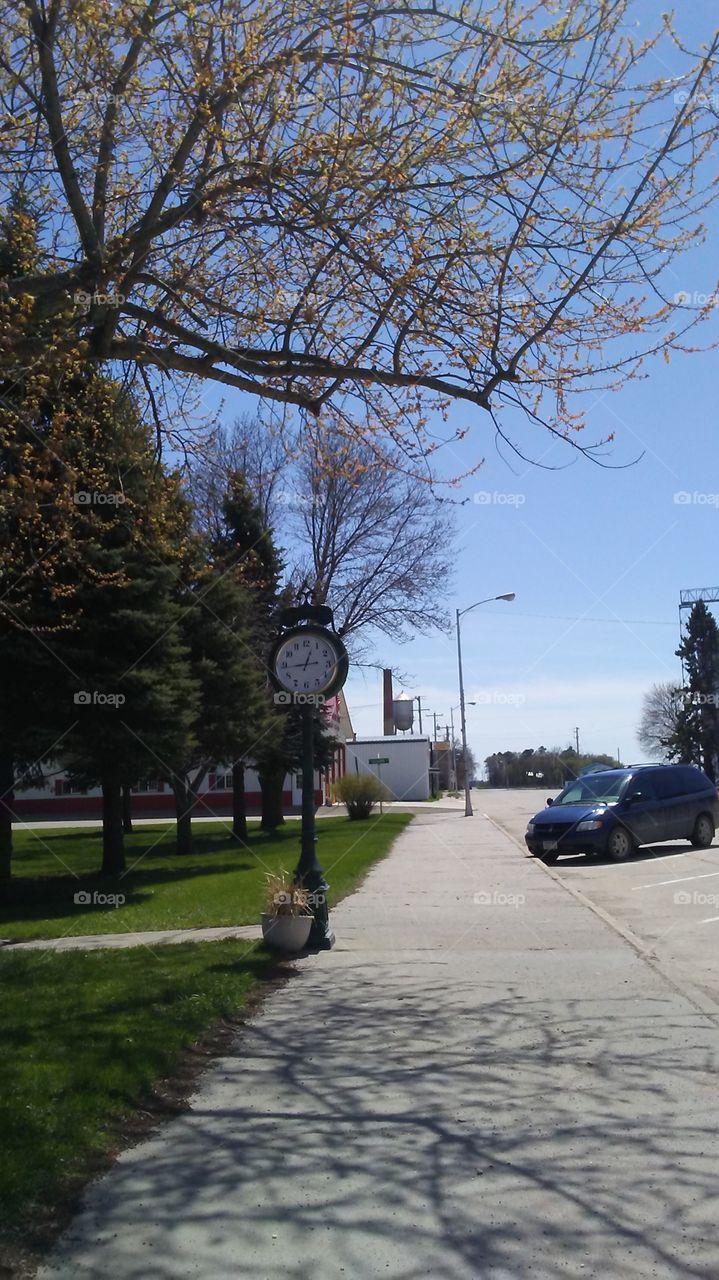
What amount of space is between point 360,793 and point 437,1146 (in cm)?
3943

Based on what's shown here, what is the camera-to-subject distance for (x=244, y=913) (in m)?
15.0

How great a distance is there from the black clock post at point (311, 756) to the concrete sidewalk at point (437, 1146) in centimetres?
124

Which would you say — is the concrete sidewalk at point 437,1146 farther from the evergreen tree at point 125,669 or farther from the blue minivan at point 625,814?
the blue minivan at point 625,814

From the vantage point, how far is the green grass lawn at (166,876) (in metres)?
15.8

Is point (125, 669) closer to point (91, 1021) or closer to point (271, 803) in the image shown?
point (91, 1021)

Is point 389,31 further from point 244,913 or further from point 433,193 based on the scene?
point 244,913

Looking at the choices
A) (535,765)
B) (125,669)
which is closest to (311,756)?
(125,669)

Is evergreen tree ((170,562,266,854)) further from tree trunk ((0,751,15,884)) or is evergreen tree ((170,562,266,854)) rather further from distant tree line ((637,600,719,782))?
distant tree line ((637,600,719,782))

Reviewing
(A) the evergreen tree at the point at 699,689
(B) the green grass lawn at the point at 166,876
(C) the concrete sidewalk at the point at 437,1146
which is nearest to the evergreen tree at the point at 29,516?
(B) the green grass lawn at the point at 166,876

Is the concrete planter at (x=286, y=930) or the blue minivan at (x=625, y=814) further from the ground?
the blue minivan at (x=625, y=814)

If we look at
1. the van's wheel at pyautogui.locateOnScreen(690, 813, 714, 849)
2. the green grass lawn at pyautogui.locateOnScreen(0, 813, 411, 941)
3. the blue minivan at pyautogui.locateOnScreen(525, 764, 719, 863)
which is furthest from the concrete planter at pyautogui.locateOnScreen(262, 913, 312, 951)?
the van's wheel at pyautogui.locateOnScreen(690, 813, 714, 849)

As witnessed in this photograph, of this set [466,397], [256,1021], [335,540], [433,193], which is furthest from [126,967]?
[335,540]

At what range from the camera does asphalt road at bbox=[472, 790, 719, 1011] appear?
33.3 feet

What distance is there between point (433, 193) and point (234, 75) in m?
1.61
